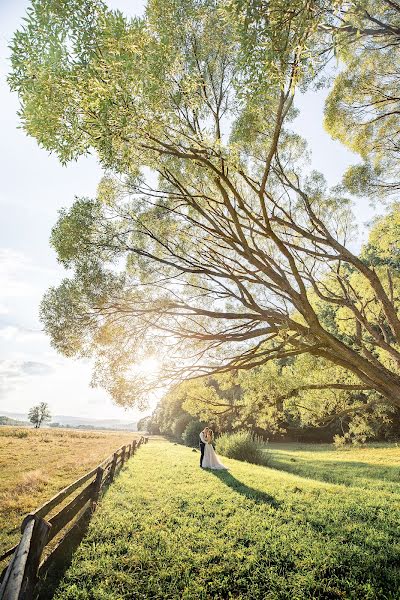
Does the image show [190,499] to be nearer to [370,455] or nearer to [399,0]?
[399,0]

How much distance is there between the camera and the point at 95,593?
4445 mm

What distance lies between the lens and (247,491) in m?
9.97

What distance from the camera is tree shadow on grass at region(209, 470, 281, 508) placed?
8.80 m

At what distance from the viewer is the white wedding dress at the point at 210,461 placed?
575 inches

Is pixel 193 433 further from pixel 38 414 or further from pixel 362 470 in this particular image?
pixel 38 414

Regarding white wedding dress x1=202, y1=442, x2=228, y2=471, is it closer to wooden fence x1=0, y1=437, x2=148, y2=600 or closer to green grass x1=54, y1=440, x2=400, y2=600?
green grass x1=54, y1=440, x2=400, y2=600

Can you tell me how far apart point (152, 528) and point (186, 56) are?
9.64 metres

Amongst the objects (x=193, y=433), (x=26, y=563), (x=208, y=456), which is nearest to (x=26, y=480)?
(x=208, y=456)

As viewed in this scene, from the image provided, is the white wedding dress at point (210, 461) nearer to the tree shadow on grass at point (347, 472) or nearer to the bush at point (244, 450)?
the tree shadow on grass at point (347, 472)

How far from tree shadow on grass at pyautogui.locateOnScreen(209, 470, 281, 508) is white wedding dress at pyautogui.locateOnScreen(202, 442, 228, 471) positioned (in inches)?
60.1

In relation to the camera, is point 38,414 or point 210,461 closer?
point 210,461

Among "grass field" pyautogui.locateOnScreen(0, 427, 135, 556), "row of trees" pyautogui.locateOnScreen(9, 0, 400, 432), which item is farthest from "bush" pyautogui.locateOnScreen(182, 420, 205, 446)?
"row of trees" pyautogui.locateOnScreen(9, 0, 400, 432)

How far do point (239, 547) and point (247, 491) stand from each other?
444 cm

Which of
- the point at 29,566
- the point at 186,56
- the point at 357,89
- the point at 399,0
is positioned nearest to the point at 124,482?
the point at 29,566
